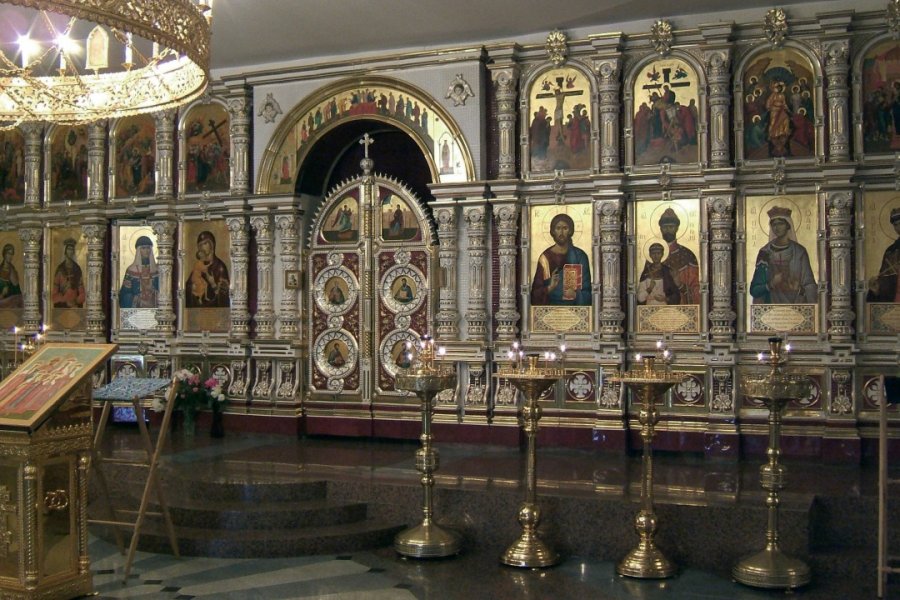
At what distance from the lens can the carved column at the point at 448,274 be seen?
9930mm

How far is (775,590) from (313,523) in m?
3.34

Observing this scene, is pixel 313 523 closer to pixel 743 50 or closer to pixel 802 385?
pixel 802 385

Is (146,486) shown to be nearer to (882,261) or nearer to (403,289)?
(403,289)

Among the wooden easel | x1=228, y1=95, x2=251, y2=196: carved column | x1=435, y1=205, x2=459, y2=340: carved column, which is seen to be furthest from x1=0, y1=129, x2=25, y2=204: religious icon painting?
the wooden easel

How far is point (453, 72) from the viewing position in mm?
9992

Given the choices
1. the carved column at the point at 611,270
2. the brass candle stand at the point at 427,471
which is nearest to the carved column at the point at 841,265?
the carved column at the point at 611,270

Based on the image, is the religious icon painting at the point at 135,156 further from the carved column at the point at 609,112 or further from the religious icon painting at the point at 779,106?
the religious icon painting at the point at 779,106

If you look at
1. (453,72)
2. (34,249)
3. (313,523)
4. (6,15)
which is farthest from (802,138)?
(34,249)

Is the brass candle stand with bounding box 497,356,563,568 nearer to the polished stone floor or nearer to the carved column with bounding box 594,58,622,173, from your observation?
the polished stone floor

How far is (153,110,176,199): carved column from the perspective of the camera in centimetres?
1127

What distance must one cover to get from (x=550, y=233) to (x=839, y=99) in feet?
9.51

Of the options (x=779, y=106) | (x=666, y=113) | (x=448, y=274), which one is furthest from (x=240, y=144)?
(x=779, y=106)

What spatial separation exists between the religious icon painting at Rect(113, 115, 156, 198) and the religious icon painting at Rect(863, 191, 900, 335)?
7.74m

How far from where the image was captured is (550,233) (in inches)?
383
